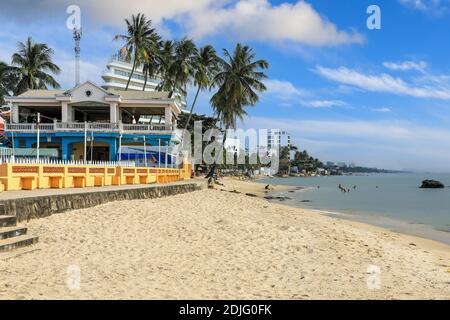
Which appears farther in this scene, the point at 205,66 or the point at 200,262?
the point at 205,66

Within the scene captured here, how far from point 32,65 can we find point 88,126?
13.2 metres

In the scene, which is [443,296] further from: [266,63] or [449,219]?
[266,63]

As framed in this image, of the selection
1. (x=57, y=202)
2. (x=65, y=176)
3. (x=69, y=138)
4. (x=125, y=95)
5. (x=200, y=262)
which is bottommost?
(x=200, y=262)

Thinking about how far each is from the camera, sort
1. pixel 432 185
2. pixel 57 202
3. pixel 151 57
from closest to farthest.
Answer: pixel 57 202
pixel 151 57
pixel 432 185

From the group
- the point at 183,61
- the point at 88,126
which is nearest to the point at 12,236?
the point at 88,126

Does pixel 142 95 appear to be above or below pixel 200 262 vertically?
above

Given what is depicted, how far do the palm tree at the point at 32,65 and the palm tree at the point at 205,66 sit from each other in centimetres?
1364

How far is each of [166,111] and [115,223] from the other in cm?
2265

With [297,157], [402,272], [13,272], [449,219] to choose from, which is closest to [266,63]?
[449,219]

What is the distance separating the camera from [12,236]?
7820 mm

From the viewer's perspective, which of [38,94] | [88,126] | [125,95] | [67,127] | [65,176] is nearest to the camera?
[65,176]

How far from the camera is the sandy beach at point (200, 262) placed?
5992mm

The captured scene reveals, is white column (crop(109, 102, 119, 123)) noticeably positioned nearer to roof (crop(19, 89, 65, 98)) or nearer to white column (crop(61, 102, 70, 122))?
white column (crop(61, 102, 70, 122))

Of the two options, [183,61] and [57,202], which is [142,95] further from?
[57,202]
